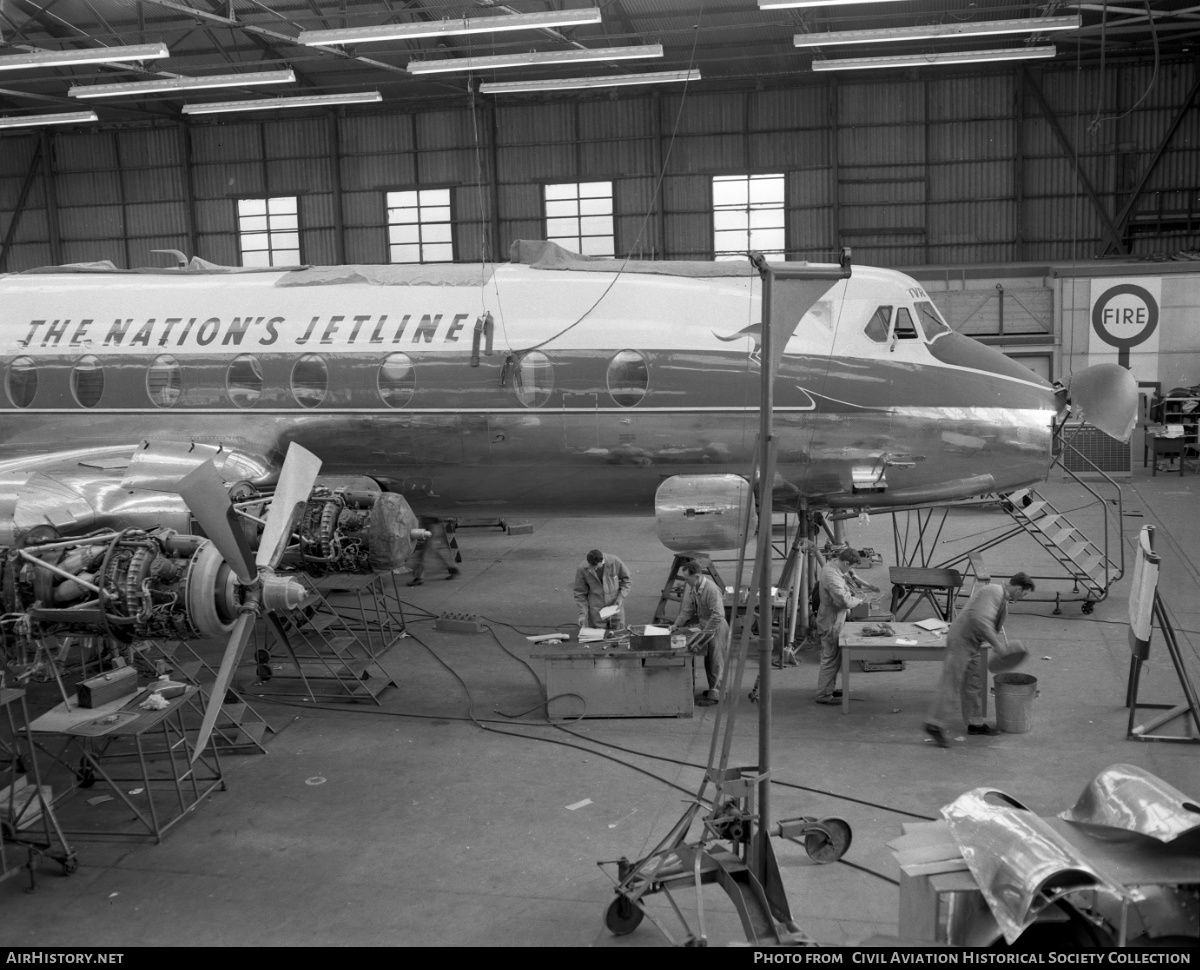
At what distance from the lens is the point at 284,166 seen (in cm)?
4475

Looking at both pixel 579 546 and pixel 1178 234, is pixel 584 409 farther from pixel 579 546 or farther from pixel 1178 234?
pixel 1178 234

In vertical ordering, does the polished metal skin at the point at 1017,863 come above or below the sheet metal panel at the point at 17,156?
below

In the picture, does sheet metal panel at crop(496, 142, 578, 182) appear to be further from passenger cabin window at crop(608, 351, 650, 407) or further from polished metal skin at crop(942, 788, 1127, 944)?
polished metal skin at crop(942, 788, 1127, 944)

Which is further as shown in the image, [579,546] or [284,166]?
[284,166]

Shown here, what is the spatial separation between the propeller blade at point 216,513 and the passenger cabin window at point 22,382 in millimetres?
8269

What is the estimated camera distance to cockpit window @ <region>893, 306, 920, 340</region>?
1510cm

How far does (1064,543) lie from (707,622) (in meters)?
8.11

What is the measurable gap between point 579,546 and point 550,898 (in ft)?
53.5

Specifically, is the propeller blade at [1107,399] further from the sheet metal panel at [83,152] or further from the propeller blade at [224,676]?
the sheet metal panel at [83,152]

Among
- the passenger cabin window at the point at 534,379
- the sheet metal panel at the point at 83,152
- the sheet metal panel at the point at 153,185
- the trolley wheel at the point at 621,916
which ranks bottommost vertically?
the trolley wheel at the point at 621,916

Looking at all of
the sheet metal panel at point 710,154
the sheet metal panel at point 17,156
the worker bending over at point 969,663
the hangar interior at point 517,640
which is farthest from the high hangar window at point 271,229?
the worker bending over at point 969,663

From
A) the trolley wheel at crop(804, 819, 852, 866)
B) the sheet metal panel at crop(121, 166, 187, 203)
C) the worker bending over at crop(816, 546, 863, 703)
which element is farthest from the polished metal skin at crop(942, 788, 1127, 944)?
the sheet metal panel at crop(121, 166, 187, 203)

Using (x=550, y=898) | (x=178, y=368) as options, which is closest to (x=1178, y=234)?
(x=178, y=368)

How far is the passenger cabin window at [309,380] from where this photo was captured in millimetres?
15484
